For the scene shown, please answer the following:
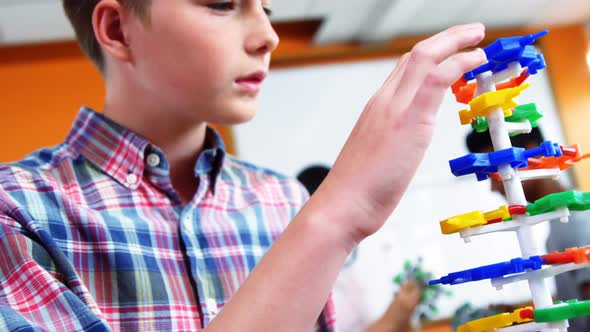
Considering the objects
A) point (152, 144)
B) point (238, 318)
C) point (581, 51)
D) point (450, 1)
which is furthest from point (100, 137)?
point (581, 51)

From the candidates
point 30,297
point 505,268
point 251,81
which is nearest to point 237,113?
point 251,81

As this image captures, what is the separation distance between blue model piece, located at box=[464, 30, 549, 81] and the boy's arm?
1 cm

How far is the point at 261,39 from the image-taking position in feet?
2.25

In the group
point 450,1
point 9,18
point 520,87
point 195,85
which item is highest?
point 9,18

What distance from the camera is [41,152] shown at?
0.76 m

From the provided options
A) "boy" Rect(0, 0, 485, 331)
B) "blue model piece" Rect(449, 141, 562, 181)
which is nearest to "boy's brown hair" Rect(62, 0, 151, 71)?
"boy" Rect(0, 0, 485, 331)

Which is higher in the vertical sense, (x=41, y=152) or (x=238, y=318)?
(x=41, y=152)

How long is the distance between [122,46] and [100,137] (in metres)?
0.11

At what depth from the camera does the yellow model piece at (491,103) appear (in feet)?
1.33

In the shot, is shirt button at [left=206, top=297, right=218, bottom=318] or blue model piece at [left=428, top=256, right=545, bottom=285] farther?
shirt button at [left=206, top=297, right=218, bottom=318]

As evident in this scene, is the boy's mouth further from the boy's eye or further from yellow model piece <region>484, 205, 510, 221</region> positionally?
yellow model piece <region>484, 205, 510, 221</region>

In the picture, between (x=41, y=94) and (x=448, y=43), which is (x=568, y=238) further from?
(x=41, y=94)

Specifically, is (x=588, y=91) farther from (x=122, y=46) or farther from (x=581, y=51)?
(x=122, y=46)

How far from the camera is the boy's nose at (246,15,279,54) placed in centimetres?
68
